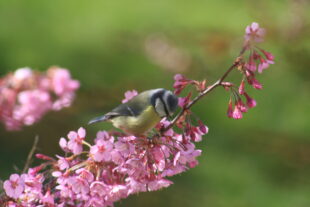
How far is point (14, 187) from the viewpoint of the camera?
136 centimetres

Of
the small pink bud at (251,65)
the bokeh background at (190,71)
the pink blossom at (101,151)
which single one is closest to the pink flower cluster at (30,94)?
the bokeh background at (190,71)

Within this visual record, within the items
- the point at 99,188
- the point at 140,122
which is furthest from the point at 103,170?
the point at 140,122

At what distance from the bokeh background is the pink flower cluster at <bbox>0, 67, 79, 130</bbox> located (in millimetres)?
658

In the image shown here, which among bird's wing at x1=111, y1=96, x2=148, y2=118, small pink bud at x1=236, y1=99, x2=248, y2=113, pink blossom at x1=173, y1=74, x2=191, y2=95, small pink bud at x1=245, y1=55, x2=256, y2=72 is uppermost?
bird's wing at x1=111, y1=96, x2=148, y2=118

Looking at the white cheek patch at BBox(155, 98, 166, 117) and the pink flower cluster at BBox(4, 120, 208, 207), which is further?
the white cheek patch at BBox(155, 98, 166, 117)

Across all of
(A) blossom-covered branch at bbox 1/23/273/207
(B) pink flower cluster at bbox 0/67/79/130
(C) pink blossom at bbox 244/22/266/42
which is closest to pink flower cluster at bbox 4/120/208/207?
(A) blossom-covered branch at bbox 1/23/273/207

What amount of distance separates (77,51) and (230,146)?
71.4 inches

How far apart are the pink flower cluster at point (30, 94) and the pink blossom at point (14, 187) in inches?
48.5

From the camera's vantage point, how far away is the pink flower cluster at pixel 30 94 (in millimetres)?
2578

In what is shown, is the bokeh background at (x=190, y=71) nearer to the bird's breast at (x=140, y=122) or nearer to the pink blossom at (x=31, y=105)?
the pink blossom at (x=31, y=105)

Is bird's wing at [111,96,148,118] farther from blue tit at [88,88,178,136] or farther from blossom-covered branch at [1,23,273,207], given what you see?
blossom-covered branch at [1,23,273,207]

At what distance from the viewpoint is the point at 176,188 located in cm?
369

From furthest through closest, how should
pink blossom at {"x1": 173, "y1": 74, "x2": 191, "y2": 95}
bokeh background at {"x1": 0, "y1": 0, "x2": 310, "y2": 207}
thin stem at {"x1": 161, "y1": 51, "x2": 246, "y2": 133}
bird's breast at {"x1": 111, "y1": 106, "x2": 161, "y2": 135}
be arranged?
bokeh background at {"x1": 0, "y1": 0, "x2": 310, "y2": 207}, bird's breast at {"x1": 111, "y1": 106, "x2": 161, "y2": 135}, pink blossom at {"x1": 173, "y1": 74, "x2": 191, "y2": 95}, thin stem at {"x1": 161, "y1": 51, "x2": 246, "y2": 133}

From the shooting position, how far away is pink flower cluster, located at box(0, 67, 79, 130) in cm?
258
